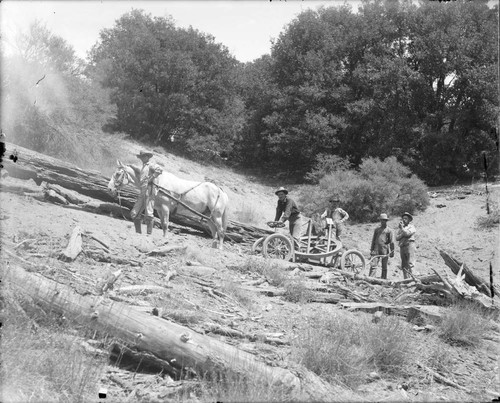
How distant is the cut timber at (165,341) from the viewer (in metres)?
5.44

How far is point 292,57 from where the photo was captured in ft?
110

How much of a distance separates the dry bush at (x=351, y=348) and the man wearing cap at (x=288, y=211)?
5602 millimetres

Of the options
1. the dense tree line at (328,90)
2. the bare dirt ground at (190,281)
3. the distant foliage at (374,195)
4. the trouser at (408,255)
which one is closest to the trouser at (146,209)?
the bare dirt ground at (190,281)

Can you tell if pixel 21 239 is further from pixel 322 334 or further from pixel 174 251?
pixel 322 334

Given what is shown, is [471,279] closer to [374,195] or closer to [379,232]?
[379,232]

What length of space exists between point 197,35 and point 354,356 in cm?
2910

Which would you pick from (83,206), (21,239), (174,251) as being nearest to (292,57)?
(83,206)

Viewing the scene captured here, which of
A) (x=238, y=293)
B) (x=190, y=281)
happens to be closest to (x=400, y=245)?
(x=238, y=293)

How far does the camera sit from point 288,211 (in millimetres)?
13453

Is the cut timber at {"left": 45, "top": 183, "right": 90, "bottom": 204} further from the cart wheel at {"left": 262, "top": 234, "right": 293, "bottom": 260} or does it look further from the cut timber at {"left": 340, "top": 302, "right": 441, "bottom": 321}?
the cut timber at {"left": 340, "top": 302, "right": 441, "bottom": 321}

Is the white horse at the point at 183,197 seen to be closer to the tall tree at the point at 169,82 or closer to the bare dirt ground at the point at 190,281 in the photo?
the bare dirt ground at the point at 190,281

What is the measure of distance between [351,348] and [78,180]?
11127mm

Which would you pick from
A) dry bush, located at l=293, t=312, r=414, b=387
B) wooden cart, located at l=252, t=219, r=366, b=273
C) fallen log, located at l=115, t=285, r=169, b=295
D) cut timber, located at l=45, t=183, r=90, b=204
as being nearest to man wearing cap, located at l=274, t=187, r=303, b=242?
wooden cart, located at l=252, t=219, r=366, b=273

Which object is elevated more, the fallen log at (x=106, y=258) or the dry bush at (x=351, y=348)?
the fallen log at (x=106, y=258)
